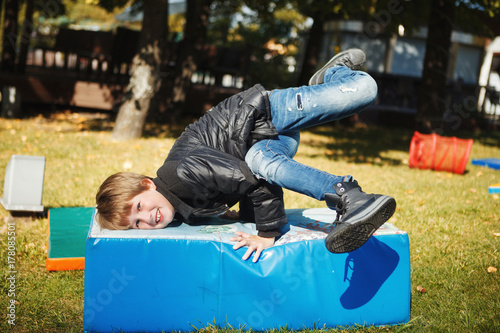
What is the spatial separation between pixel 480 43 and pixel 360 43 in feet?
19.7

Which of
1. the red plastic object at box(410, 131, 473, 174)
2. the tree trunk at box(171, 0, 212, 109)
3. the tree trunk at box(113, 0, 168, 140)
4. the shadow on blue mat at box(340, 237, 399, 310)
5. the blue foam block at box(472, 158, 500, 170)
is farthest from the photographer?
the tree trunk at box(171, 0, 212, 109)

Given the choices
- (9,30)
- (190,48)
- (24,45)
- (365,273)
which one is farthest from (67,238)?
(9,30)

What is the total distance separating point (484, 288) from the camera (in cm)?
356

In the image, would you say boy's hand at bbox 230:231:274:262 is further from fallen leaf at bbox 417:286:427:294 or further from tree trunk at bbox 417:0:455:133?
tree trunk at bbox 417:0:455:133

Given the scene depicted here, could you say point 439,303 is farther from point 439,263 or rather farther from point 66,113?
point 66,113

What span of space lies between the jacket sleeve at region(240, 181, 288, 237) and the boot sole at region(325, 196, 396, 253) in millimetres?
489

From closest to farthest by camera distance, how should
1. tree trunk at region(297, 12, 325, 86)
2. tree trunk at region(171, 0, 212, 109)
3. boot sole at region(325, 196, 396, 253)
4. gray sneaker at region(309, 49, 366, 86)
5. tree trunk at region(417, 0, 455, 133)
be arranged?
boot sole at region(325, 196, 396, 253), gray sneaker at region(309, 49, 366, 86), tree trunk at region(417, 0, 455, 133), tree trunk at region(171, 0, 212, 109), tree trunk at region(297, 12, 325, 86)

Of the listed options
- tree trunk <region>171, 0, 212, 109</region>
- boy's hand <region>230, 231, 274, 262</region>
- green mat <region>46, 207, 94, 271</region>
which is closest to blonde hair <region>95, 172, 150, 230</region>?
green mat <region>46, 207, 94, 271</region>

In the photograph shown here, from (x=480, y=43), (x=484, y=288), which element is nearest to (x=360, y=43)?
(x=480, y=43)

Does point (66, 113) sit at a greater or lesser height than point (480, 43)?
lesser

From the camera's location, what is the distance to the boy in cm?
288

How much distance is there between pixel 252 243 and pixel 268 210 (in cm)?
27

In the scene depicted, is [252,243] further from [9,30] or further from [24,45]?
[9,30]

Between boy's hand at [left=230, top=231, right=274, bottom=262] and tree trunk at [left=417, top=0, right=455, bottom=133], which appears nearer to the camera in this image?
boy's hand at [left=230, top=231, right=274, bottom=262]
